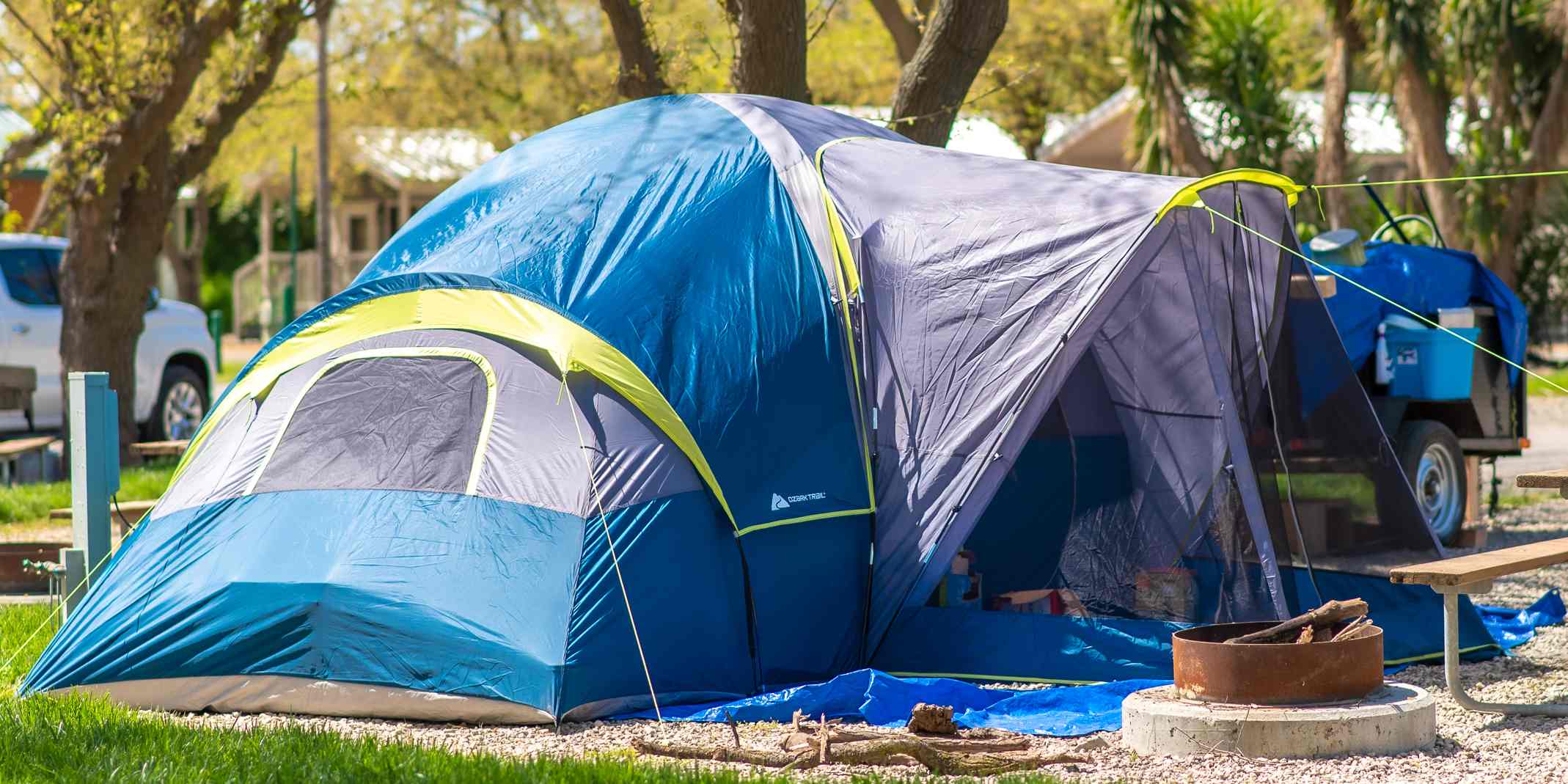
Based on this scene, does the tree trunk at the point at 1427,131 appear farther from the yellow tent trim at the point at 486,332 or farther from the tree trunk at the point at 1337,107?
the yellow tent trim at the point at 486,332

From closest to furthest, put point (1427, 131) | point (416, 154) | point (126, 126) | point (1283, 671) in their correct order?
point (1283, 671) < point (126, 126) < point (1427, 131) < point (416, 154)

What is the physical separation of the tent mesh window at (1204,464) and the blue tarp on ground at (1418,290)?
103 inches

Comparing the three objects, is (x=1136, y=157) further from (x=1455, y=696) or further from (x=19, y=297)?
(x=1455, y=696)

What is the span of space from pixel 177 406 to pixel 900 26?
7.92m

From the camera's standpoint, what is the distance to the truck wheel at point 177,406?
15953 mm

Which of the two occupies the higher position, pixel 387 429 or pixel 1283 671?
pixel 387 429

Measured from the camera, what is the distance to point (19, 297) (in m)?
14.9

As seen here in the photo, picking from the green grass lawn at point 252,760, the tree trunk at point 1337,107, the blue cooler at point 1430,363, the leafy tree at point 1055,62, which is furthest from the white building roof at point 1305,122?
the green grass lawn at point 252,760

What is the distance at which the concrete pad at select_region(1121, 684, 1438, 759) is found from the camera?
5191mm

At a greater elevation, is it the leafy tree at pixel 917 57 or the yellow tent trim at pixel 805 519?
the leafy tree at pixel 917 57

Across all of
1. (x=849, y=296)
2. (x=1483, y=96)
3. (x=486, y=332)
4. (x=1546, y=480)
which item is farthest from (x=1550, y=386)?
(x=486, y=332)

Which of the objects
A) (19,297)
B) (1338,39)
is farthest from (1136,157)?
(19,297)

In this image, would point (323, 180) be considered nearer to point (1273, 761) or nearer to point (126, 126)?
point (126, 126)

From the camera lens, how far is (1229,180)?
6719mm
